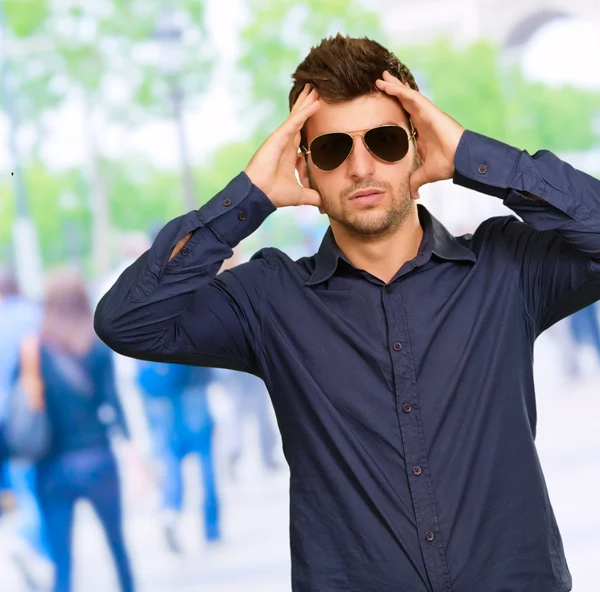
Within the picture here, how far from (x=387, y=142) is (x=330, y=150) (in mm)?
125

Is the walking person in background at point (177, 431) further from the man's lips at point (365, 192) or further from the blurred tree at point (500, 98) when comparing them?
the man's lips at point (365, 192)

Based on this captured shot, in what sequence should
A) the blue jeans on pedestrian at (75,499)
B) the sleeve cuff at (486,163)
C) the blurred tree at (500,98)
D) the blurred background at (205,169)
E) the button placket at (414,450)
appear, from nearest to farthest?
the button placket at (414,450) → the sleeve cuff at (486,163) → the blue jeans on pedestrian at (75,499) → the blurred background at (205,169) → the blurred tree at (500,98)

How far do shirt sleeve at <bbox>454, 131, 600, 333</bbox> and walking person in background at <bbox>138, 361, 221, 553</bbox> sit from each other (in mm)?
2715

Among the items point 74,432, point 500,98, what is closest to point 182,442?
point 74,432

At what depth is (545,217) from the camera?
1719 millimetres

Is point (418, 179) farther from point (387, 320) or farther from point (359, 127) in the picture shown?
point (387, 320)

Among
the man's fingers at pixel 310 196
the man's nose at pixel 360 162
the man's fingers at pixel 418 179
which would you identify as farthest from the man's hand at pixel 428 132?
the man's fingers at pixel 310 196

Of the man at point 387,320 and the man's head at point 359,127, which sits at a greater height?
the man's head at point 359,127

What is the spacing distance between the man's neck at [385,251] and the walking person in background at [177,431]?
2.51 m

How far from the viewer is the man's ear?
6.57 feet

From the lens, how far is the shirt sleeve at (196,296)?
1.78 metres

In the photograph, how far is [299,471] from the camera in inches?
70.5

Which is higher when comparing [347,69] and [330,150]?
[347,69]

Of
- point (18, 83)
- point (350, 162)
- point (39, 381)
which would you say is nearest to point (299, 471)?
point (350, 162)
